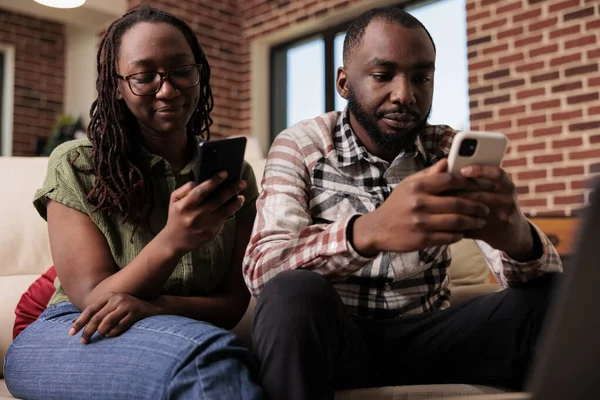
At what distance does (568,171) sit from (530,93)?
1.46 feet

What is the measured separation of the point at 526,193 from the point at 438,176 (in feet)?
8.26

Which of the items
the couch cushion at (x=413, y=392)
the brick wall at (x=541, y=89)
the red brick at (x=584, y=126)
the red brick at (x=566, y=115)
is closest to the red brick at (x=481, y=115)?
the brick wall at (x=541, y=89)

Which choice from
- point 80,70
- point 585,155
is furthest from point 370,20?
point 80,70

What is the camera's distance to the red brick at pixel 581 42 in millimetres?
2893

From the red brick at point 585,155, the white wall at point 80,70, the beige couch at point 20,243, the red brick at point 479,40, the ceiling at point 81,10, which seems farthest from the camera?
the white wall at point 80,70

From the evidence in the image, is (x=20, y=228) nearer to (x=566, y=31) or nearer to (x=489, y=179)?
(x=489, y=179)

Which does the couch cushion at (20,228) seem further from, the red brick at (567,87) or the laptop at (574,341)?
the red brick at (567,87)

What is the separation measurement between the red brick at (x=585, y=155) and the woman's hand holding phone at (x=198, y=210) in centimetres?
238

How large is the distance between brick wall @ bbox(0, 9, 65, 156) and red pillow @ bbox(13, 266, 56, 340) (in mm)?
3736

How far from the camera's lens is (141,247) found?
3.76 feet

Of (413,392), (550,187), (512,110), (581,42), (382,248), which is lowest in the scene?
(413,392)

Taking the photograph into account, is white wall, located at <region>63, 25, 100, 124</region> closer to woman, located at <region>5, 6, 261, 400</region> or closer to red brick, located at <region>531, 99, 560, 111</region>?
red brick, located at <region>531, 99, 560, 111</region>

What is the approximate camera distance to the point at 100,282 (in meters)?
1.06

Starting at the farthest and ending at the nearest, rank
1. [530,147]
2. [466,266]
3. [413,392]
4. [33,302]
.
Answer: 1. [530,147]
2. [466,266]
3. [33,302]
4. [413,392]
